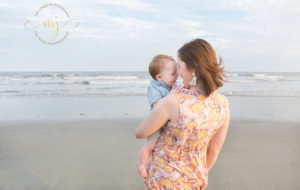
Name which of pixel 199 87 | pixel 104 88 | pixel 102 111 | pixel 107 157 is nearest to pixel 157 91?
pixel 199 87

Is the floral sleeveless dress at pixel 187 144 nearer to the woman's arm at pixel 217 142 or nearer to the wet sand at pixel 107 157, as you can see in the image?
the woman's arm at pixel 217 142

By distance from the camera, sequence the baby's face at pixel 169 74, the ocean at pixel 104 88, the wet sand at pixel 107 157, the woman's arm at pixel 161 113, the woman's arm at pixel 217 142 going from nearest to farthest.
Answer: the woman's arm at pixel 161 113, the woman's arm at pixel 217 142, the baby's face at pixel 169 74, the wet sand at pixel 107 157, the ocean at pixel 104 88

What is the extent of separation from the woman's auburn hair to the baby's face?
393 mm

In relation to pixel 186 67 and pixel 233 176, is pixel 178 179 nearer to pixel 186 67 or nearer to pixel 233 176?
pixel 186 67

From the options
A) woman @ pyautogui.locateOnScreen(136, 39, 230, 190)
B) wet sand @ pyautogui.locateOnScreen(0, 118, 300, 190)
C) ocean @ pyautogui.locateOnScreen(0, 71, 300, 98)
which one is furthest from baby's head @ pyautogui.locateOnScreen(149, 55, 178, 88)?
ocean @ pyautogui.locateOnScreen(0, 71, 300, 98)

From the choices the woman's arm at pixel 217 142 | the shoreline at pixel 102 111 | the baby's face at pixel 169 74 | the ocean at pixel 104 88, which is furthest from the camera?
the ocean at pixel 104 88

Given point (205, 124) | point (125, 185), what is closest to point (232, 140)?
point (125, 185)

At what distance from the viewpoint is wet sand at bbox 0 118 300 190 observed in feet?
11.8

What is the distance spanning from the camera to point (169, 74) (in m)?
1.88

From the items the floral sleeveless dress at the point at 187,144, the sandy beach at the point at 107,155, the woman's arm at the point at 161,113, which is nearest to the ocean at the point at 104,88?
the sandy beach at the point at 107,155

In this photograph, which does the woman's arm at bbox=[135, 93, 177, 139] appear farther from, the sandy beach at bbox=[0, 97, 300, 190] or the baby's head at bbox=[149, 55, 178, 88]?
the sandy beach at bbox=[0, 97, 300, 190]

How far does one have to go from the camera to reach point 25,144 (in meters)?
5.15

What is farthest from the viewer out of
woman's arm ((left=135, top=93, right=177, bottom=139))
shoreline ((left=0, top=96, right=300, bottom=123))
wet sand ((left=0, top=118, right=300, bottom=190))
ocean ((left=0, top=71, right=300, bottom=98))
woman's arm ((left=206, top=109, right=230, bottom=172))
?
ocean ((left=0, top=71, right=300, bottom=98))

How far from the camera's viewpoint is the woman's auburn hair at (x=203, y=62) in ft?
4.68
